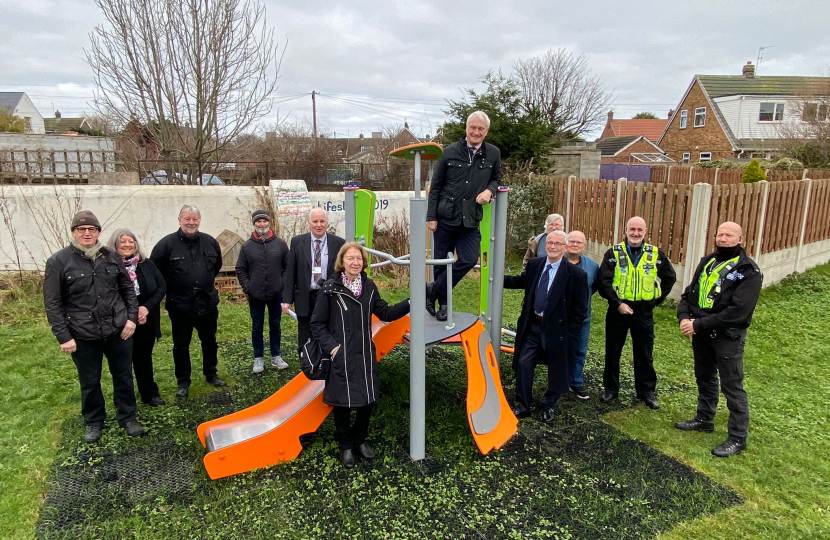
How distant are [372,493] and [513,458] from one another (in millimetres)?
1047

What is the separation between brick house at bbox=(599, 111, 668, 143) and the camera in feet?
153

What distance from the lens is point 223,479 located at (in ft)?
10.7

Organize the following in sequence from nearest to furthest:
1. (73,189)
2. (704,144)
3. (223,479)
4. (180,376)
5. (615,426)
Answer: (223,479), (615,426), (180,376), (73,189), (704,144)

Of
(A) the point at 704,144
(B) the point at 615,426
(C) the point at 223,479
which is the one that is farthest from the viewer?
(A) the point at 704,144

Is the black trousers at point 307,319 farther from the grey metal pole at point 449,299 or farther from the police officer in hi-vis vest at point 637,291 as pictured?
the police officer in hi-vis vest at point 637,291

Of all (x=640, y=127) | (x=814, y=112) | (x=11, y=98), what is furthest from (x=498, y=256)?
(x=11, y=98)

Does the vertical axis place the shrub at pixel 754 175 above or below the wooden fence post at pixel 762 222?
above

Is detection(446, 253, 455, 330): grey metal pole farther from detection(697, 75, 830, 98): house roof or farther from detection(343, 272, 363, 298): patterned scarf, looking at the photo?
detection(697, 75, 830, 98): house roof

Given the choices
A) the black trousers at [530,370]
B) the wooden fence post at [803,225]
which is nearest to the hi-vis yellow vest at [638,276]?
the black trousers at [530,370]

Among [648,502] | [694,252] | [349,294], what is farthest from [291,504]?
[694,252]

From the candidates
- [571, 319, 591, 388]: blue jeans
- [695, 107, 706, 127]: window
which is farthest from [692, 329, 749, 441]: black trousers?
[695, 107, 706, 127]: window

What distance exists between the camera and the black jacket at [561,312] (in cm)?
391

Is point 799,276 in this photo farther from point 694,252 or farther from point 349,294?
point 349,294

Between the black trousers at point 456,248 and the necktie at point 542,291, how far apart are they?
555 mm
